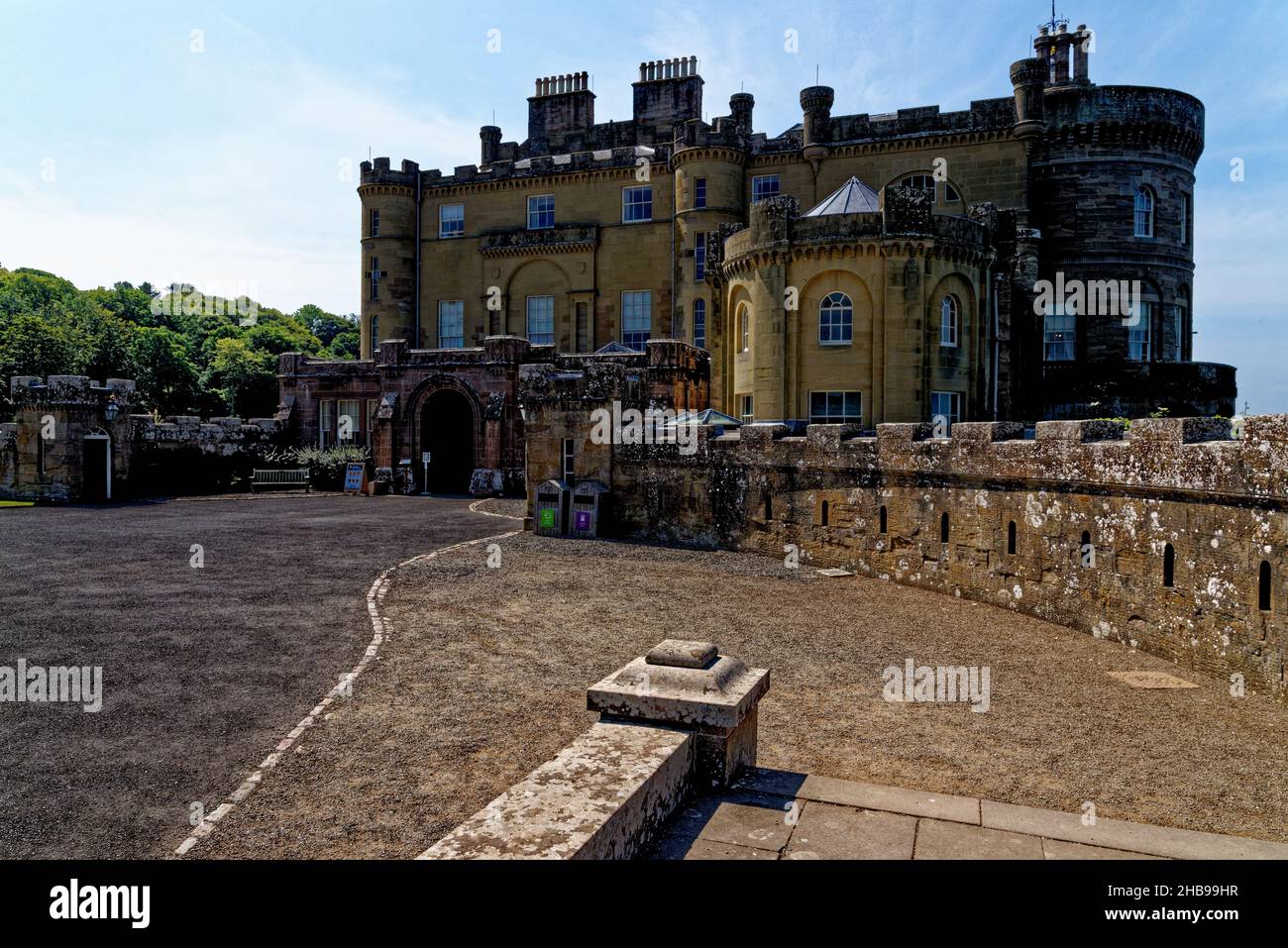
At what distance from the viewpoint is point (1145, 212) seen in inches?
1256

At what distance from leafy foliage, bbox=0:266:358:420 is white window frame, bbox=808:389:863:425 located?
33.9 metres

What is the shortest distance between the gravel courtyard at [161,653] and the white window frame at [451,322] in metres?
21.9

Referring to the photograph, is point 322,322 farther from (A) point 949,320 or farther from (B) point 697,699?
(B) point 697,699

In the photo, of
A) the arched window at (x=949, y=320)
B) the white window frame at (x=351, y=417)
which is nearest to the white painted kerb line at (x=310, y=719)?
the arched window at (x=949, y=320)

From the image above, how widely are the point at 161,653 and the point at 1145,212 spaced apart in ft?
115

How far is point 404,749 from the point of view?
6598 mm

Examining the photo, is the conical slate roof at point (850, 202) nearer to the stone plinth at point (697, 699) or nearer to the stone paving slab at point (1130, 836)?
the stone plinth at point (697, 699)

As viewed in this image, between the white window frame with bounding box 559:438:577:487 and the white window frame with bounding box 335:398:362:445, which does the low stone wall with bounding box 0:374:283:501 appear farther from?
the white window frame with bounding box 559:438:577:487

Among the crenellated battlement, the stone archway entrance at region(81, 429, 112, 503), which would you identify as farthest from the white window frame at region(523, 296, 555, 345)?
the crenellated battlement

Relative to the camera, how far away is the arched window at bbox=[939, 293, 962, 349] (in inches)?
935
